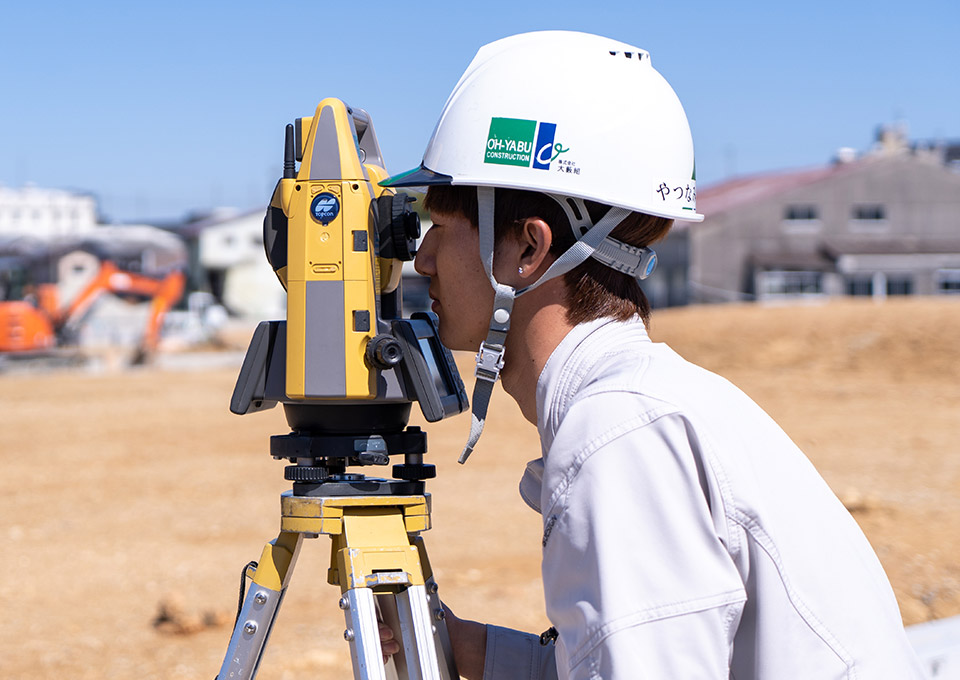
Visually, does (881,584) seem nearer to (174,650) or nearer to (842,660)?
(842,660)

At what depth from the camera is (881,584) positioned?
4.61 feet

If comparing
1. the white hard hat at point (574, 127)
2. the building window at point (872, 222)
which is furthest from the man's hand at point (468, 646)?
the building window at point (872, 222)

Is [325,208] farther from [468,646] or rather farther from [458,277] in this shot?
[468,646]

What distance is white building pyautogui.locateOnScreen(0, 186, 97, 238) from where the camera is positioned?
5788cm

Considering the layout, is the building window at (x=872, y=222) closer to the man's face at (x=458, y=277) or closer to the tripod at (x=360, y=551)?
the tripod at (x=360, y=551)

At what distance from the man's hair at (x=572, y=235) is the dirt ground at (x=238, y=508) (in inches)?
138

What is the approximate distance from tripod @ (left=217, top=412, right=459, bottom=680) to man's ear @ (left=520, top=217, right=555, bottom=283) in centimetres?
51

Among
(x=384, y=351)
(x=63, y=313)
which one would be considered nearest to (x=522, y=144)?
(x=384, y=351)

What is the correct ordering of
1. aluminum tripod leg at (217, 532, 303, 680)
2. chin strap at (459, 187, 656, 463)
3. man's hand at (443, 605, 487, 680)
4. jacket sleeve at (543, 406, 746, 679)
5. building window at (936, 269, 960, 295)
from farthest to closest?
A: building window at (936, 269, 960, 295), man's hand at (443, 605, 487, 680), aluminum tripod leg at (217, 532, 303, 680), chin strap at (459, 187, 656, 463), jacket sleeve at (543, 406, 746, 679)

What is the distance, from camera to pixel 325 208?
5.94ft

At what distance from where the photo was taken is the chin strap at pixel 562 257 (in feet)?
4.98

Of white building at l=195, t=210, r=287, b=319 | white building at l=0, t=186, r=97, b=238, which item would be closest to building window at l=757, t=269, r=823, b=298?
white building at l=195, t=210, r=287, b=319

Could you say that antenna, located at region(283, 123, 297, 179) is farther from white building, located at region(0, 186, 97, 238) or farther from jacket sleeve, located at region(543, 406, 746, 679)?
white building, located at region(0, 186, 97, 238)

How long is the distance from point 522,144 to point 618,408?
0.51 m
